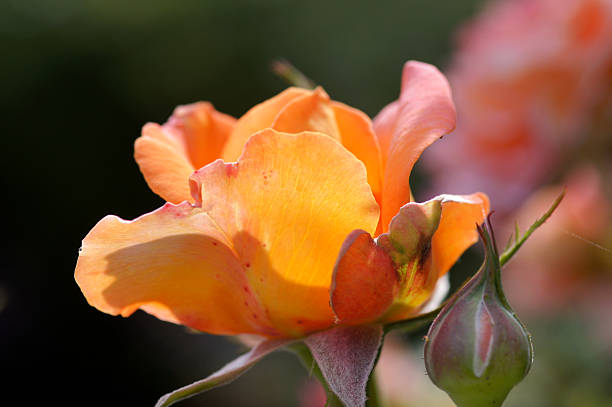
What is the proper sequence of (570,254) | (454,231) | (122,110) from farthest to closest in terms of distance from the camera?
1. (122,110)
2. (570,254)
3. (454,231)

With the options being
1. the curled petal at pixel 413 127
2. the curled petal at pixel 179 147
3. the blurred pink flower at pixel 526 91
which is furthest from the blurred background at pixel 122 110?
the curled petal at pixel 413 127

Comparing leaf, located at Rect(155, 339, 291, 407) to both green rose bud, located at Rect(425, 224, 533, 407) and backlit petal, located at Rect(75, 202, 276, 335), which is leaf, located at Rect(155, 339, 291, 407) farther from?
green rose bud, located at Rect(425, 224, 533, 407)

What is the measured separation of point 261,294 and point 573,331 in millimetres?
1078

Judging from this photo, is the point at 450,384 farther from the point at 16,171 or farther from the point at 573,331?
the point at 16,171

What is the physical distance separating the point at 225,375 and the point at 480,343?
0.18 meters

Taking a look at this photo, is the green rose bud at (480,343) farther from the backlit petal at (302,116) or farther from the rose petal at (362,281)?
the backlit petal at (302,116)

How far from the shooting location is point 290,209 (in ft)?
1.76

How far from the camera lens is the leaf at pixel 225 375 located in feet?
1.71

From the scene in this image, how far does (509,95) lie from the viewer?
4.95 ft

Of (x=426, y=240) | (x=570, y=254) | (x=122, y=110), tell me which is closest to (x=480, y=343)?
(x=426, y=240)

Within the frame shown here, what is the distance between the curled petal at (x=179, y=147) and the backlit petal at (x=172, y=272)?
0.05m

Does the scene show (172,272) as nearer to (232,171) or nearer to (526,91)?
(232,171)

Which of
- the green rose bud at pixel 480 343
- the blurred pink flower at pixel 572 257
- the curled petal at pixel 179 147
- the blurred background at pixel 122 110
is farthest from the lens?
the blurred background at pixel 122 110

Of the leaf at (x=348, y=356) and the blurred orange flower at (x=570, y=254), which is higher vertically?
the leaf at (x=348, y=356)
